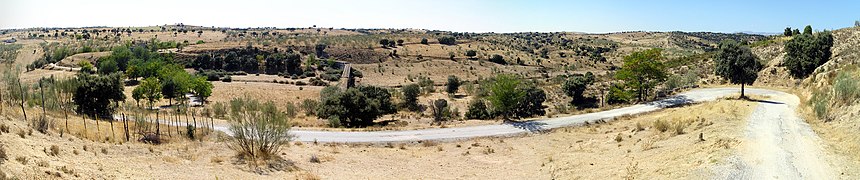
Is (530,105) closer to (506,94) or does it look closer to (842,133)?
(506,94)

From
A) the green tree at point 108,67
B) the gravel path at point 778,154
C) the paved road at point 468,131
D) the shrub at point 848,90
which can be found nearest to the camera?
the gravel path at point 778,154

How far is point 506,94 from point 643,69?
38.5ft

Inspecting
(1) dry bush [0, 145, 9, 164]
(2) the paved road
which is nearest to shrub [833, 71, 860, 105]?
(2) the paved road

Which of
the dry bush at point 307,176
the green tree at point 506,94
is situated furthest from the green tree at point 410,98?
the dry bush at point 307,176

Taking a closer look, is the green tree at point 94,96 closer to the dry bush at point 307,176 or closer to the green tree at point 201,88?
the green tree at point 201,88

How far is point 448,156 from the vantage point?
75.9ft

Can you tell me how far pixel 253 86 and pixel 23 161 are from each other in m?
47.5

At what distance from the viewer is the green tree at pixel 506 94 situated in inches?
1280

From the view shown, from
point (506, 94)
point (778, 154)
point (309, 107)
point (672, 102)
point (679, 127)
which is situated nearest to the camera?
point (778, 154)

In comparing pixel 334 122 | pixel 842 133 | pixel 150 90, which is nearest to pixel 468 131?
pixel 334 122

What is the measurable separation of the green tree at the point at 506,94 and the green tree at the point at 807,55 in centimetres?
2523

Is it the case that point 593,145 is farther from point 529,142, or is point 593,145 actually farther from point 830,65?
point 830,65

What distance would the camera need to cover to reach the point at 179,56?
266 ft

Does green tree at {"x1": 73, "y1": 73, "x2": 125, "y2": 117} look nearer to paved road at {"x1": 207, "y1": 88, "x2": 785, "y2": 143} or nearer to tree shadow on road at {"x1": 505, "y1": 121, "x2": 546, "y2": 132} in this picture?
paved road at {"x1": 207, "y1": 88, "x2": 785, "y2": 143}
